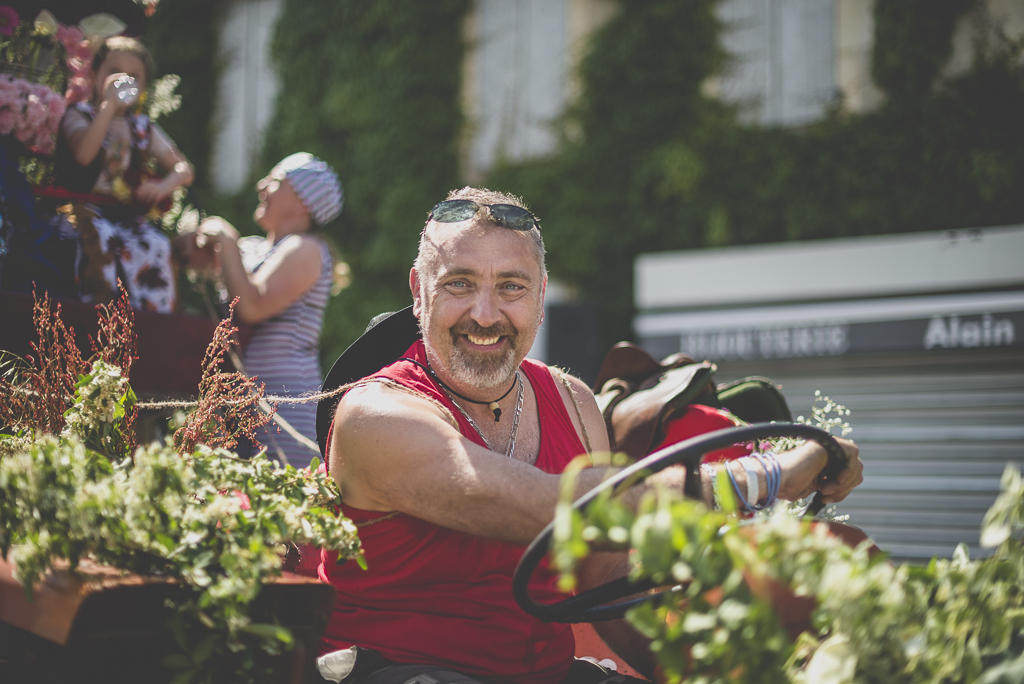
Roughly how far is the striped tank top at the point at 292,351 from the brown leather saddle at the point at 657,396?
46.0 inches

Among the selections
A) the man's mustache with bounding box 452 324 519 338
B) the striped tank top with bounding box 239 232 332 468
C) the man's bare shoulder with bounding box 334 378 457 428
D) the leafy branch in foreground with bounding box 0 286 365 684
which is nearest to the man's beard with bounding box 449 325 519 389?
the man's mustache with bounding box 452 324 519 338

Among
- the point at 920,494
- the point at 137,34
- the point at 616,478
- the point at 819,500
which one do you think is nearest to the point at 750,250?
the point at 920,494

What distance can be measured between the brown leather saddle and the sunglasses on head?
36.6 inches

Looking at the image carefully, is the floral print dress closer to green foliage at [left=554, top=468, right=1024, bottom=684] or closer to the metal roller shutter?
green foliage at [left=554, top=468, right=1024, bottom=684]

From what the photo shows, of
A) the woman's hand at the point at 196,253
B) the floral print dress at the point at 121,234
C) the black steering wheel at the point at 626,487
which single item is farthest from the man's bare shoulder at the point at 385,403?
the woman's hand at the point at 196,253

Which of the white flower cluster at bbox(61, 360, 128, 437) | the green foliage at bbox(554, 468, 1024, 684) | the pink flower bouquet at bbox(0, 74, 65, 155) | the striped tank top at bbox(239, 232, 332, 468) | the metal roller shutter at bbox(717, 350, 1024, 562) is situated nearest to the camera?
the green foliage at bbox(554, 468, 1024, 684)

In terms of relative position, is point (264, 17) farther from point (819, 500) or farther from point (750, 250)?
point (819, 500)

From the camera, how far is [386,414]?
1610 millimetres

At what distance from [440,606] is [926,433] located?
26.5 feet

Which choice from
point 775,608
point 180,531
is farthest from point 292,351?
point 775,608

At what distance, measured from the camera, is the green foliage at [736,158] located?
8.11m

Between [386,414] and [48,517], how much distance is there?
0.60m

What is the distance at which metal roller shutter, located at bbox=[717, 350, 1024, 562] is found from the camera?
318 inches

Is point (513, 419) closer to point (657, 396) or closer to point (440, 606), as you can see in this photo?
point (440, 606)
